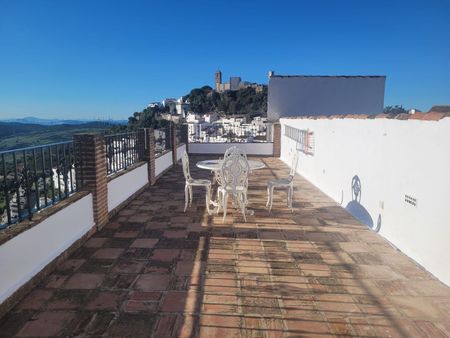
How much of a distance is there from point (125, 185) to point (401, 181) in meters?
4.40

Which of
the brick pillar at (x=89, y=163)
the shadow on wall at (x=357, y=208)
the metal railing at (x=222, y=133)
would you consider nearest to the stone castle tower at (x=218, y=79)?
the metal railing at (x=222, y=133)

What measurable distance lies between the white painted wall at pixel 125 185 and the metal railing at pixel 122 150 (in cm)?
19

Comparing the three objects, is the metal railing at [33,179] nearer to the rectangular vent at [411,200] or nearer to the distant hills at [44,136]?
the distant hills at [44,136]

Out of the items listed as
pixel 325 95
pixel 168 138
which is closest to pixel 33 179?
pixel 168 138

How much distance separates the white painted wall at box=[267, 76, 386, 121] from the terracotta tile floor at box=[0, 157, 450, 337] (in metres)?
10.2

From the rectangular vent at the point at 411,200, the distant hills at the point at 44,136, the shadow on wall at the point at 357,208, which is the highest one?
the distant hills at the point at 44,136

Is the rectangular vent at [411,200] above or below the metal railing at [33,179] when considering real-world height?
below

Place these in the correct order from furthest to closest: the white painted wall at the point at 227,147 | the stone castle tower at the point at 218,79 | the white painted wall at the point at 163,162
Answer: the stone castle tower at the point at 218,79
the white painted wall at the point at 227,147
the white painted wall at the point at 163,162

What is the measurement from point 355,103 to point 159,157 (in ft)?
32.6

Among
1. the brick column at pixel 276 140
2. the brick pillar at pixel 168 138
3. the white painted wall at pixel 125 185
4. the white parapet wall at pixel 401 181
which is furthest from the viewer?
the brick column at pixel 276 140

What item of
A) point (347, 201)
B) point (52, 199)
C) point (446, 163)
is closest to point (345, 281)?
point (446, 163)

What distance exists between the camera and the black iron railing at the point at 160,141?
8.90 m

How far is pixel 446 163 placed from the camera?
2.85 meters

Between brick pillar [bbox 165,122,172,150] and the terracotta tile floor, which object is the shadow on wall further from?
brick pillar [bbox 165,122,172,150]
